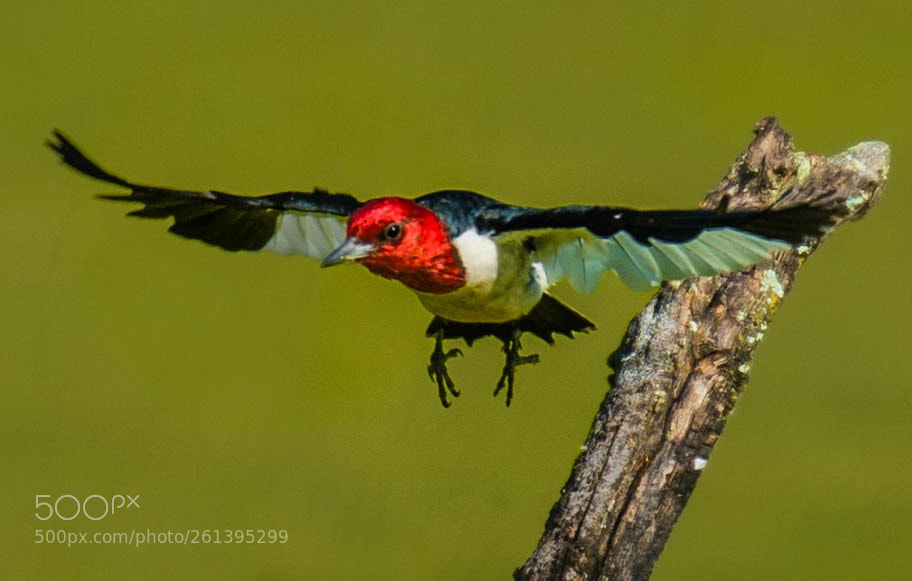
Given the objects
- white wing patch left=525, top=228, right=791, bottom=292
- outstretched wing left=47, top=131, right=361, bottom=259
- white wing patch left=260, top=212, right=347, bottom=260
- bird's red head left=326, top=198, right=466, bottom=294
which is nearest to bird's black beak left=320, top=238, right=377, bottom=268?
bird's red head left=326, top=198, right=466, bottom=294

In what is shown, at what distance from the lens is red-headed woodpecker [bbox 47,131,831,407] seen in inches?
84.6

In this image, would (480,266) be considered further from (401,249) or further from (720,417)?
(720,417)

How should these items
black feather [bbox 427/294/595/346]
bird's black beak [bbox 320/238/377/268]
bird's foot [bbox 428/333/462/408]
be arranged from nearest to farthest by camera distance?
bird's black beak [bbox 320/238/377/268]
black feather [bbox 427/294/595/346]
bird's foot [bbox 428/333/462/408]

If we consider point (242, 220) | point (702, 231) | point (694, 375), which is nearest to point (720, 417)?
point (694, 375)

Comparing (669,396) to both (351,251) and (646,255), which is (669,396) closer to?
(646,255)

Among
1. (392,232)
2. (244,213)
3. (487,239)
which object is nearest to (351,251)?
(392,232)

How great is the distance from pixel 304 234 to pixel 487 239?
1.69ft

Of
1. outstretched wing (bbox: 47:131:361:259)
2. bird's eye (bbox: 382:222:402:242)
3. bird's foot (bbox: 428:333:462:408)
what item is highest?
bird's eye (bbox: 382:222:402:242)

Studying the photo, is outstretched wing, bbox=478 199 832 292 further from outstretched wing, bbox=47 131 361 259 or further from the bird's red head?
outstretched wing, bbox=47 131 361 259

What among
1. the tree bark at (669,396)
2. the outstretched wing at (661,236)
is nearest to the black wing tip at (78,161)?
the outstretched wing at (661,236)

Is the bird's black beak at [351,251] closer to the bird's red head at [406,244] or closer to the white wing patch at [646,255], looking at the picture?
the bird's red head at [406,244]

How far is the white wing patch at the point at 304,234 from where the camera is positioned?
2812mm

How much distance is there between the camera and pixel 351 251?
2348mm

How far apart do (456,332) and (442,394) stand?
18 cm
